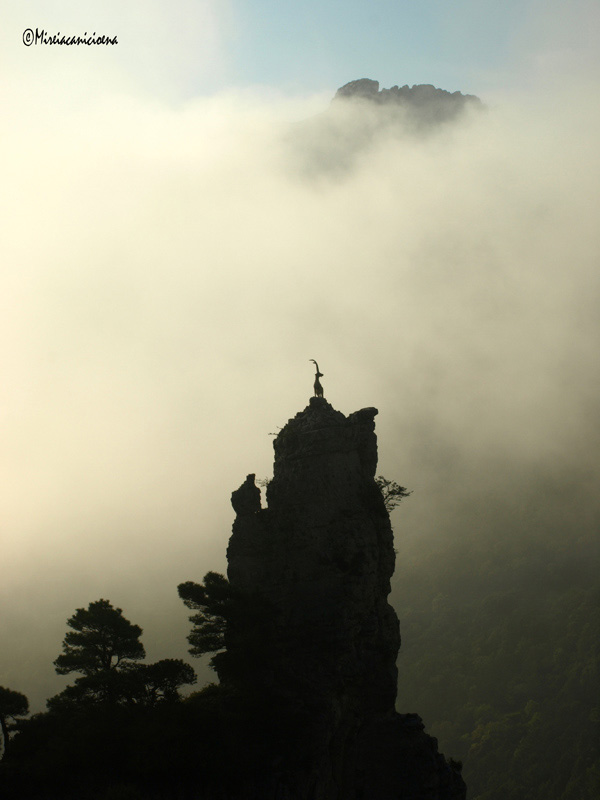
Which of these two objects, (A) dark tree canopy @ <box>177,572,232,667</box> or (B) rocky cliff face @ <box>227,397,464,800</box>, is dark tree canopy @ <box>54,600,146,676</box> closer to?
(A) dark tree canopy @ <box>177,572,232,667</box>

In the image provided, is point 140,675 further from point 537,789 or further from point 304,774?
point 537,789

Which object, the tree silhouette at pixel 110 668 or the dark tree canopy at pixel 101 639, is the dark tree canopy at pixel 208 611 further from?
the dark tree canopy at pixel 101 639

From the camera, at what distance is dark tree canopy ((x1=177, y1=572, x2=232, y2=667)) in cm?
5406

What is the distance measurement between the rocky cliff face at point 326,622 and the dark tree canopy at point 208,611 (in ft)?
3.74

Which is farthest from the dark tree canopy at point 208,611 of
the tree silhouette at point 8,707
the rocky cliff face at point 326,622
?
the tree silhouette at point 8,707

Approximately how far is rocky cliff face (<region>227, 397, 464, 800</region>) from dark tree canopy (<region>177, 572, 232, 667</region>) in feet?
3.74

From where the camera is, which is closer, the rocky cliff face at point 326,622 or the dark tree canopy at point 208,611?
the rocky cliff face at point 326,622

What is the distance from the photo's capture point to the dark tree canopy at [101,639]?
5506cm

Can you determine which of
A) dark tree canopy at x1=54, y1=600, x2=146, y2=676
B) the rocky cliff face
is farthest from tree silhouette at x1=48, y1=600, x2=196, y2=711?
the rocky cliff face

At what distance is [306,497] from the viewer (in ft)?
193

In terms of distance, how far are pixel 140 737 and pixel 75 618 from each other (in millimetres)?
14515

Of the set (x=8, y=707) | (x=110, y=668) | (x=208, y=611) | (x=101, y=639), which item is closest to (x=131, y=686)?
(x=110, y=668)

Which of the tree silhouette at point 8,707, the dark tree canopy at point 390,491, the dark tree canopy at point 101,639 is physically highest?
the dark tree canopy at point 390,491

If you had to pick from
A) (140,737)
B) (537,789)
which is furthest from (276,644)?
(537,789)
